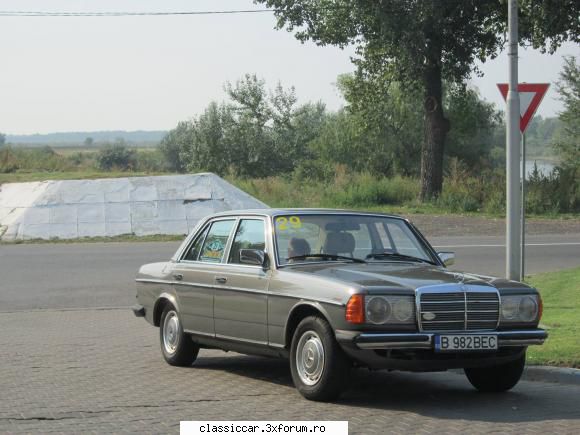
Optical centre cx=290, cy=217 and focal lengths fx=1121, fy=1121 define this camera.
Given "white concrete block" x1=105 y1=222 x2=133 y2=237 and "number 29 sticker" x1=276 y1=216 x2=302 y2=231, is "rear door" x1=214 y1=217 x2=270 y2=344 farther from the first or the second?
"white concrete block" x1=105 y1=222 x2=133 y2=237

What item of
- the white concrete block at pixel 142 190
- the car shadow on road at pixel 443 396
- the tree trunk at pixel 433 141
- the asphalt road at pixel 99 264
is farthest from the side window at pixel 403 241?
the tree trunk at pixel 433 141

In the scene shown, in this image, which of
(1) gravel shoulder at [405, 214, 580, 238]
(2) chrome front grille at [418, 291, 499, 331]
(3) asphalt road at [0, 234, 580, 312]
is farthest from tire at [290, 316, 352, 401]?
(1) gravel shoulder at [405, 214, 580, 238]

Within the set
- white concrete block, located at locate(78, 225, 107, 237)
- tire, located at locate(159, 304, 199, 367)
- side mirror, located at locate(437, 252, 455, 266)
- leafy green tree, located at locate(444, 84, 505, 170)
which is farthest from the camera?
leafy green tree, located at locate(444, 84, 505, 170)

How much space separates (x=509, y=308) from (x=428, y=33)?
2848 cm

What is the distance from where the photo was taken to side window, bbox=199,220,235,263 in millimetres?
10555

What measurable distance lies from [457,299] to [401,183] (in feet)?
103

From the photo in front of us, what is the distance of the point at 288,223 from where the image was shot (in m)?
9.97

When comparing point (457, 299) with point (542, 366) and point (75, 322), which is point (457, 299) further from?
point (75, 322)

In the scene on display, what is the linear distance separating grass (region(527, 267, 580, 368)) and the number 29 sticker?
2.45 m

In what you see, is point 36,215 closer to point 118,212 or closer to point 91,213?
point 91,213

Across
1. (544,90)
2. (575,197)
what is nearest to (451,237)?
(575,197)

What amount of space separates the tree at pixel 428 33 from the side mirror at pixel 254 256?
25038mm

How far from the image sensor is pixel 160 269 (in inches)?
446

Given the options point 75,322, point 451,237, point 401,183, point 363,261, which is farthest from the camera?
point 401,183
